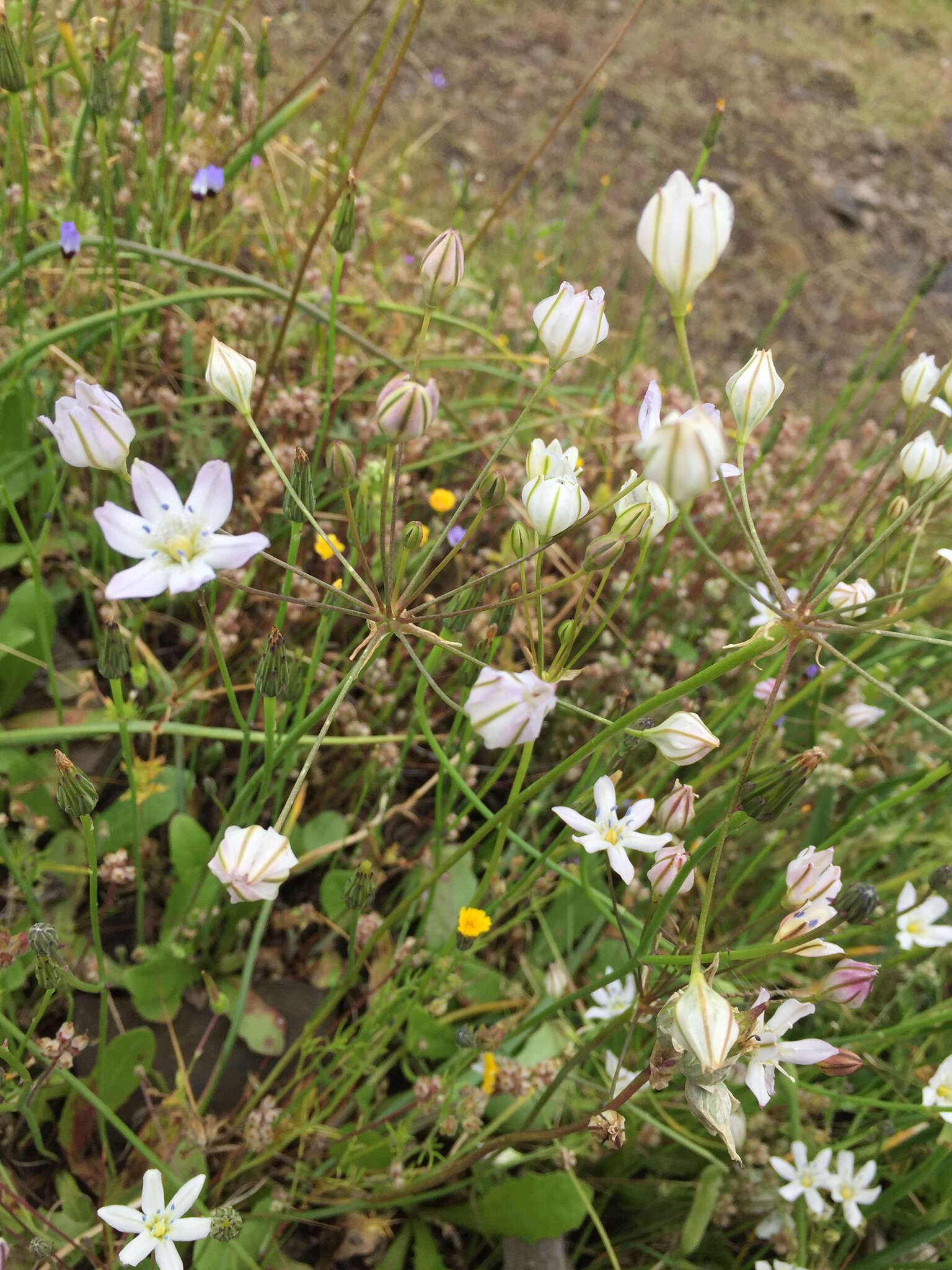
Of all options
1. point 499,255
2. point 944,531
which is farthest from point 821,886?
point 499,255

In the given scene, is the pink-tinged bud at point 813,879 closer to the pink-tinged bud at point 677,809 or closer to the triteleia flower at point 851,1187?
the pink-tinged bud at point 677,809

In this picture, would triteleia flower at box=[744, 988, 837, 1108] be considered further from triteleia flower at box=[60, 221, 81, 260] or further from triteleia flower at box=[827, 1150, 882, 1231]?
triteleia flower at box=[60, 221, 81, 260]

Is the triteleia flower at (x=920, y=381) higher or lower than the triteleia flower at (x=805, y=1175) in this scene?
higher

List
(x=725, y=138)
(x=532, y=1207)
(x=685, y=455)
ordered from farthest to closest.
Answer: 1. (x=725, y=138)
2. (x=532, y=1207)
3. (x=685, y=455)

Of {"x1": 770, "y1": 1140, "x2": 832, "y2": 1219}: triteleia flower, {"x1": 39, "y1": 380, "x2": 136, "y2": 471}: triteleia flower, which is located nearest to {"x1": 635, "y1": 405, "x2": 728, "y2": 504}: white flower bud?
{"x1": 39, "y1": 380, "x2": 136, "y2": 471}: triteleia flower

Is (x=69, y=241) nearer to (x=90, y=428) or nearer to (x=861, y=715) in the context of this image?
(x=90, y=428)

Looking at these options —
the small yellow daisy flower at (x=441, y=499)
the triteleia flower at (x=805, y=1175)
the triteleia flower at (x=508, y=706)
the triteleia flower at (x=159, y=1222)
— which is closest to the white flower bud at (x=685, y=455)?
the triteleia flower at (x=508, y=706)

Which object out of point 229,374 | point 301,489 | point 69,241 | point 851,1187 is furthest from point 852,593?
point 69,241
